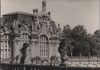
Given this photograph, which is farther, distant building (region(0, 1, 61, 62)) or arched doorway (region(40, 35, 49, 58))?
arched doorway (region(40, 35, 49, 58))

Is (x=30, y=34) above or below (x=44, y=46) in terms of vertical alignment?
above

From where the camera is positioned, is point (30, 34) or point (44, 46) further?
point (44, 46)

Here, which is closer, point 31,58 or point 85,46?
point 31,58

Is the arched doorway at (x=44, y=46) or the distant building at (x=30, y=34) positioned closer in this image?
the distant building at (x=30, y=34)

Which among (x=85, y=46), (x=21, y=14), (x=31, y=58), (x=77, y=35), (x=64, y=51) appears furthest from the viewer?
(x=77, y=35)

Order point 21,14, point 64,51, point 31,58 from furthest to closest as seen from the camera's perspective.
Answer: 1. point 21,14
2. point 31,58
3. point 64,51

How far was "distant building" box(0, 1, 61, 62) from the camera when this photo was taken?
178 feet

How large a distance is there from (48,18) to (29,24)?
3.39 m

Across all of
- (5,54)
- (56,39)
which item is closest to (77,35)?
(56,39)

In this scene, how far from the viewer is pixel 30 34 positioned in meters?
56.1

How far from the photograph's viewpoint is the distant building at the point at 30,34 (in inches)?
2135

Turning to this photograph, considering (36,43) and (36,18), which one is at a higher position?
(36,18)

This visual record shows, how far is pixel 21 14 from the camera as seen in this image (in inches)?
2261

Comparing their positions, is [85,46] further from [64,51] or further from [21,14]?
[64,51]
